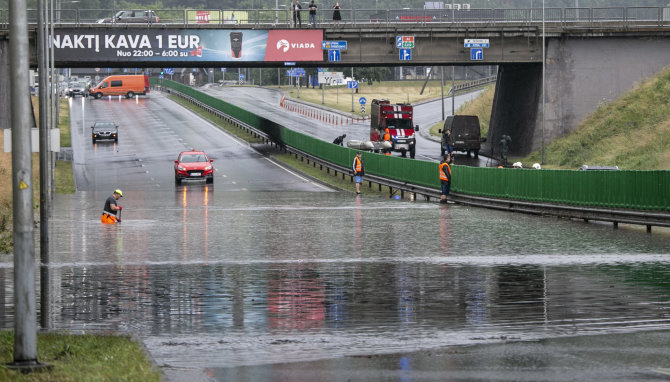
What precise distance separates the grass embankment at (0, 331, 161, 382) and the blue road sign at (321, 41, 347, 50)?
161 ft

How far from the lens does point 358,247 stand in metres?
24.7

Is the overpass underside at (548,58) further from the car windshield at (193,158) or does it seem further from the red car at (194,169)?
the red car at (194,169)

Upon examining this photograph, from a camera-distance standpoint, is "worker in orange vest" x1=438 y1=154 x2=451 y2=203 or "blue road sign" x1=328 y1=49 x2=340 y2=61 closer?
"worker in orange vest" x1=438 y1=154 x2=451 y2=203

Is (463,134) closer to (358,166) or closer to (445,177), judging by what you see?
(358,166)

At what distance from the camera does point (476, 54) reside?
6216 centimetres

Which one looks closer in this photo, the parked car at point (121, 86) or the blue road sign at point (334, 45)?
the blue road sign at point (334, 45)

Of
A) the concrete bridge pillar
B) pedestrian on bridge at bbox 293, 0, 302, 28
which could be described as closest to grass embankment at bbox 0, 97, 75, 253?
pedestrian on bridge at bbox 293, 0, 302, 28

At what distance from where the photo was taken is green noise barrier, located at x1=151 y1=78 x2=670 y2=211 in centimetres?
2962

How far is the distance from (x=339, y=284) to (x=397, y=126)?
164 ft

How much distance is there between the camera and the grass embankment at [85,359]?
10.2 meters

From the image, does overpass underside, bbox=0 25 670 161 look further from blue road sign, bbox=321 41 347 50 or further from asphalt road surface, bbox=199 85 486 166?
asphalt road surface, bbox=199 85 486 166

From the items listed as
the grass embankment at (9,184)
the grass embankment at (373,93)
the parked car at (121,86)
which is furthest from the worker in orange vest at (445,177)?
the parked car at (121,86)

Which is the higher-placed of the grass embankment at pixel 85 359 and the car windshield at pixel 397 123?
the car windshield at pixel 397 123

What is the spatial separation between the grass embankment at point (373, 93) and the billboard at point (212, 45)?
5144 centimetres
